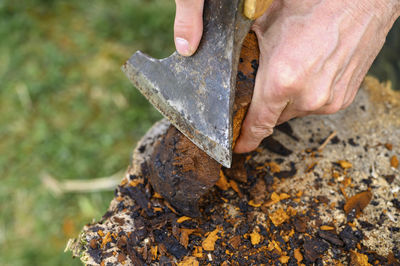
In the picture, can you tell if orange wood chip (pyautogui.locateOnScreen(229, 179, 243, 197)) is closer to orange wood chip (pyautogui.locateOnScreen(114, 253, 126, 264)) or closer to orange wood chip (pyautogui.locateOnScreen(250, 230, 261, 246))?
orange wood chip (pyautogui.locateOnScreen(250, 230, 261, 246))

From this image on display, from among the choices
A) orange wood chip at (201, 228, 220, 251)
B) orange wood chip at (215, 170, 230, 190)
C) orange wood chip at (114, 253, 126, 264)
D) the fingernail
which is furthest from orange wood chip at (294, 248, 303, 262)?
the fingernail

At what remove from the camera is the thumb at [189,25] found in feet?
4.98

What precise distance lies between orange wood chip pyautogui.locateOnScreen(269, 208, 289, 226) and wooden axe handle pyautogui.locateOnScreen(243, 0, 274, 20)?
98 centimetres

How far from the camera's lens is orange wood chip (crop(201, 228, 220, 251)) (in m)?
1.66

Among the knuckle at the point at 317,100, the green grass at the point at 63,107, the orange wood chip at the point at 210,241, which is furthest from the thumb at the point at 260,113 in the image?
the green grass at the point at 63,107

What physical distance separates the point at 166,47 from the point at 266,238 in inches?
120

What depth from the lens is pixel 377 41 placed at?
1818 millimetres

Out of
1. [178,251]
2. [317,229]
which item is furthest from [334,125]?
[178,251]

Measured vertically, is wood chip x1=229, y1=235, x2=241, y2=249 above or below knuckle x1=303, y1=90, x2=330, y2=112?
below

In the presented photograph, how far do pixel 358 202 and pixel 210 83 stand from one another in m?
1.03

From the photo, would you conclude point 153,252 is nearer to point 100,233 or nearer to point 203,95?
point 100,233

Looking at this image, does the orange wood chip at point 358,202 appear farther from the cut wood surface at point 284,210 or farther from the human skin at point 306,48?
the human skin at point 306,48

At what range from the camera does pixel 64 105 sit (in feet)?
12.9

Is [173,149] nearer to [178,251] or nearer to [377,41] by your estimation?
[178,251]
